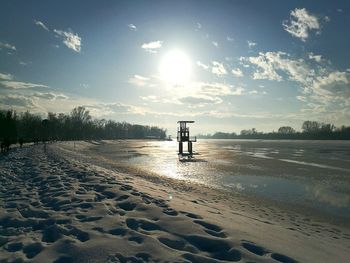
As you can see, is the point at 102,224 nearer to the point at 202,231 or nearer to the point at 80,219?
the point at 80,219

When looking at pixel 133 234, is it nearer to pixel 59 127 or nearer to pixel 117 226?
pixel 117 226

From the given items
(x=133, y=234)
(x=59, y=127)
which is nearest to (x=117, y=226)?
(x=133, y=234)

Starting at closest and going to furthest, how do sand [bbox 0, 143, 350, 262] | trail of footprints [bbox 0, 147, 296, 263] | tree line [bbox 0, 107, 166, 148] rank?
sand [bbox 0, 143, 350, 262]
trail of footprints [bbox 0, 147, 296, 263]
tree line [bbox 0, 107, 166, 148]

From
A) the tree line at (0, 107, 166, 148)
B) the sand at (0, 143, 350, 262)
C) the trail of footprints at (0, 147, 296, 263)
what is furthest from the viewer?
the tree line at (0, 107, 166, 148)

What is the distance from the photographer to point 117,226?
6.09 m

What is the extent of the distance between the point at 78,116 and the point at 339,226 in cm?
13824

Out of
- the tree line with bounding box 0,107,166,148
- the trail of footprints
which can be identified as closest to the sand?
the trail of footprints

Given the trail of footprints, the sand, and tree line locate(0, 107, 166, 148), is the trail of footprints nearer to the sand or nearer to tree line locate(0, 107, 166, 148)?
the sand

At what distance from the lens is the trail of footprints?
16.2 ft

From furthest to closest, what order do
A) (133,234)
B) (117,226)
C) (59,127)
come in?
(59,127)
(117,226)
(133,234)

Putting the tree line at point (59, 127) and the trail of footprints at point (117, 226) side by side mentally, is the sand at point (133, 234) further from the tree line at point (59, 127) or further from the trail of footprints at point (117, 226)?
the tree line at point (59, 127)

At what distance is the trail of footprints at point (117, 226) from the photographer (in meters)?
4.95

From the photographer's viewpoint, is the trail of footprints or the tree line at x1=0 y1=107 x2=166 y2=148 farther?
the tree line at x1=0 y1=107 x2=166 y2=148

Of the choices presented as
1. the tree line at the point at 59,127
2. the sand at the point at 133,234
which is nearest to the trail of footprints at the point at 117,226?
the sand at the point at 133,234
